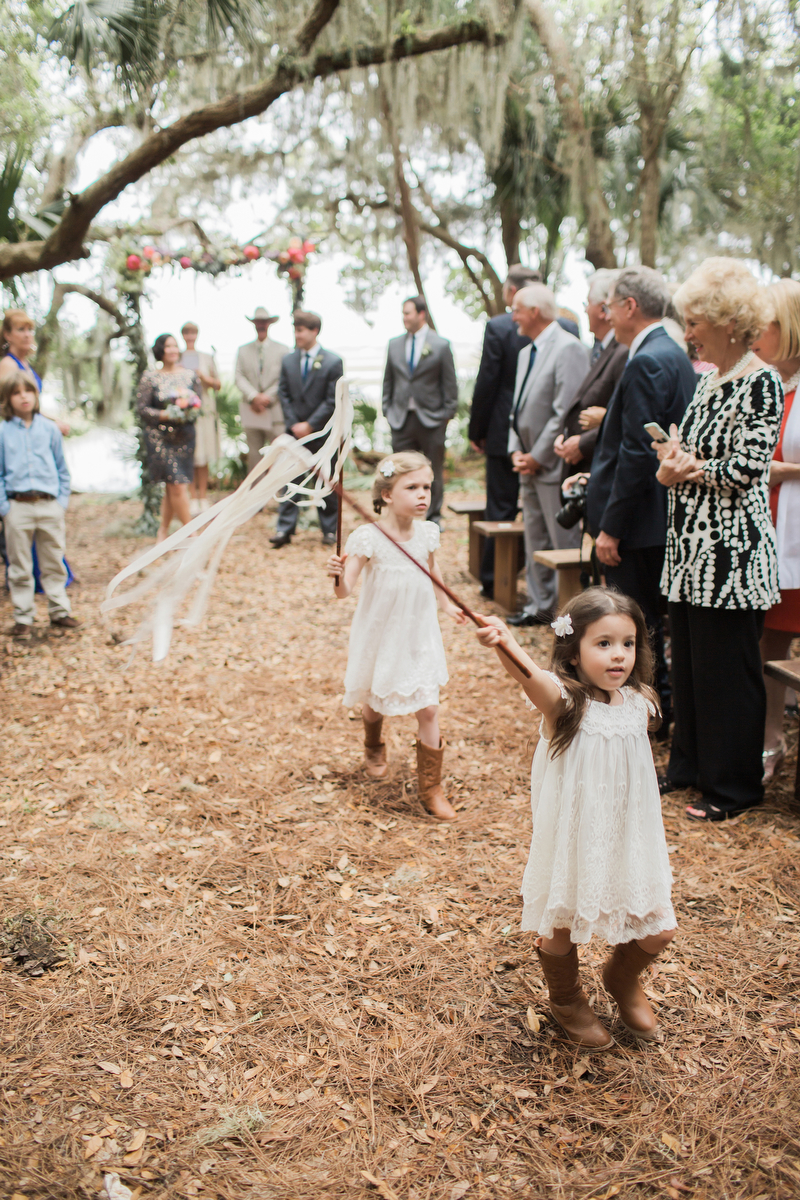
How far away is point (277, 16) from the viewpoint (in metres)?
7.79

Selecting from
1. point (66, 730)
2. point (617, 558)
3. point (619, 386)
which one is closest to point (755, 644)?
point (617, 558)

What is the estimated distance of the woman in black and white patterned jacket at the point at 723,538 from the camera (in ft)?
10.5

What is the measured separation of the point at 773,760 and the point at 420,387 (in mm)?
5010

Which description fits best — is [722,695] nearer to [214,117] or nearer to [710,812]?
[710,812]

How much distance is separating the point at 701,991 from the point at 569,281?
14996 mm

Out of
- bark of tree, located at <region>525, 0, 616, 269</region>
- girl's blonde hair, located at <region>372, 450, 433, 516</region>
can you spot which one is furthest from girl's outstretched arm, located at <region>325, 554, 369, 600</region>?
bark of tree, located at <region>525, 0, 616, 269</region>

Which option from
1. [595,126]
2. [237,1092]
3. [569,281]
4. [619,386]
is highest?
[595,126]

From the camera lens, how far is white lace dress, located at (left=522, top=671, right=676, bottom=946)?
2.20 m

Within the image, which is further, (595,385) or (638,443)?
(595,385)

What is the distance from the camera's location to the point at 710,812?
3561mm

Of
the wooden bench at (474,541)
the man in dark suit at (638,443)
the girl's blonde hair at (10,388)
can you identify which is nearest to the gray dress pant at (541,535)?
the wooden bench at (474,541)

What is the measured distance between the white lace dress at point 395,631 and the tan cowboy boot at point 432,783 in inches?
7.8

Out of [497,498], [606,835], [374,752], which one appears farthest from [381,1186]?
[497,498]

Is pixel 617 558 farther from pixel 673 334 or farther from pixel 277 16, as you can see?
pixel 277 16
